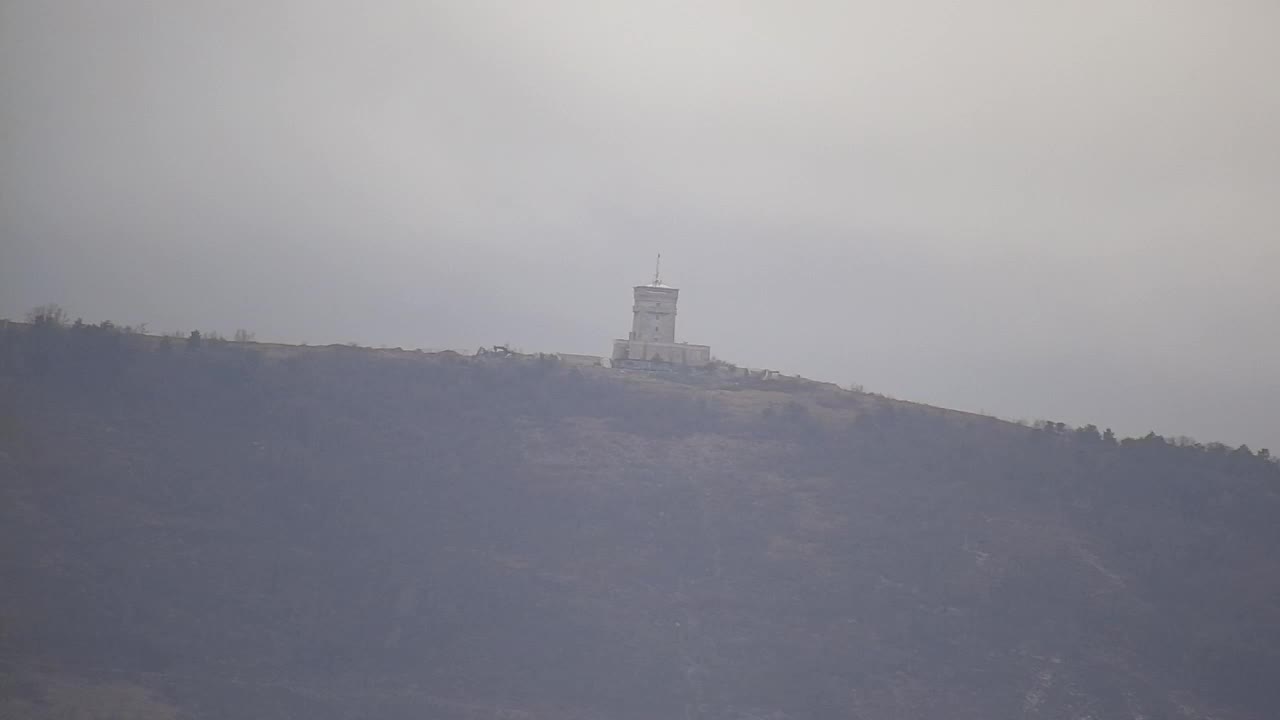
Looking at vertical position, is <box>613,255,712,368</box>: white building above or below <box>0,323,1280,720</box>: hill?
above

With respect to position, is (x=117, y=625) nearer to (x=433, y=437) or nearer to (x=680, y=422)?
(x=433, y=437)

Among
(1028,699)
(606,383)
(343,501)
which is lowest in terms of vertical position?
(1028,699)

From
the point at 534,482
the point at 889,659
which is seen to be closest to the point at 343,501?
the point at 534,482

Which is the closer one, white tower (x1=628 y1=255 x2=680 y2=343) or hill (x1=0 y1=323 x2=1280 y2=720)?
hill (x1=0 y1=323 x2=1280 y2=720)

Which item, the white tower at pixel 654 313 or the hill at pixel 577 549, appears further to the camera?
the white tower at pixel 654 313

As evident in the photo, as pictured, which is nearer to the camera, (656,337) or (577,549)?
(577,549)
